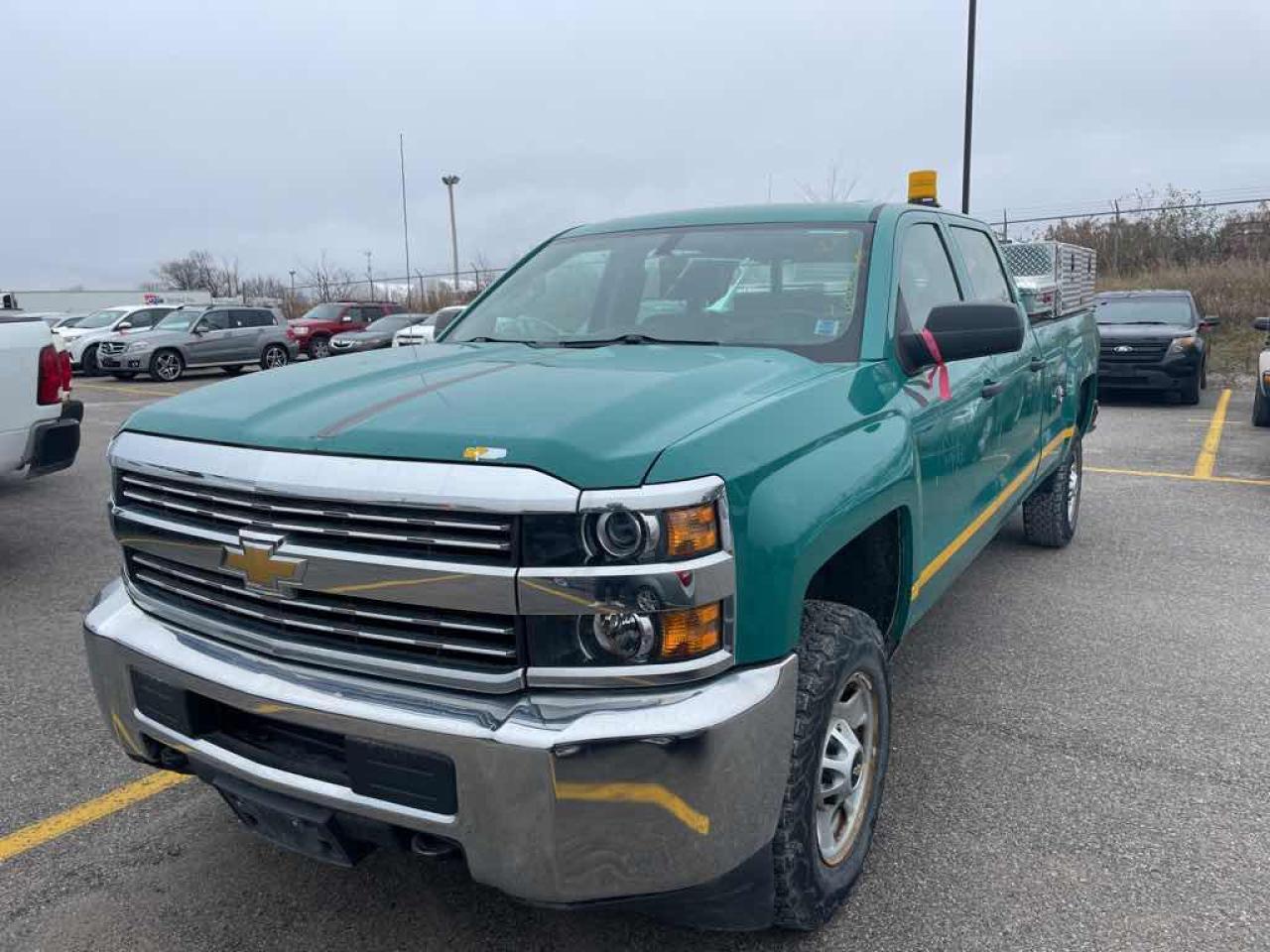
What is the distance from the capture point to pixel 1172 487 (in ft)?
25.6

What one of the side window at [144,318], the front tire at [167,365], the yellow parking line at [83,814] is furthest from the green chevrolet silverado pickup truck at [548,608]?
the side window at [144,318]

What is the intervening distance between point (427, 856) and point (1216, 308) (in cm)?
2194

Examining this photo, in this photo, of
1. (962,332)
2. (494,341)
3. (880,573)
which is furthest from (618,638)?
(494,341)

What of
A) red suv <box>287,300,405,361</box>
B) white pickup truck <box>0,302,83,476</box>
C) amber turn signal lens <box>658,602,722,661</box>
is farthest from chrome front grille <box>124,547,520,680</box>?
red suv <box>287,300,405,361</box>

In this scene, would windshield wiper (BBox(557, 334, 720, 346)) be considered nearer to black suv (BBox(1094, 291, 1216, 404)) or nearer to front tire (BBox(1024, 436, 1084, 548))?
front tire (BBox(1024, 436, 1084, 548))

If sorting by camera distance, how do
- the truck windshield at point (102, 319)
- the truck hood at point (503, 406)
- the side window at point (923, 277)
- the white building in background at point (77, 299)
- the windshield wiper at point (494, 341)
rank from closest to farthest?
the truck hood at point (503, 406), the side window at point (923, 277), the windshield wiper at point (494, 341), the truck windshield at point (102, 319), the white building in background at point (77, 299)

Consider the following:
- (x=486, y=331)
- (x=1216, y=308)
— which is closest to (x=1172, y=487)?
(x=486, y=331)

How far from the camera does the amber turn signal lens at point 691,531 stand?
6.19 feet

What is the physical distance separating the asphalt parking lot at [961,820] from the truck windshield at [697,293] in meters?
1.48

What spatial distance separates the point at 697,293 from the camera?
332 cm

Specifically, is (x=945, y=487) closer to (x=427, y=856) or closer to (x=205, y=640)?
(x=427, y=856)

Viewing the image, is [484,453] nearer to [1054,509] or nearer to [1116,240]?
[1054,509]

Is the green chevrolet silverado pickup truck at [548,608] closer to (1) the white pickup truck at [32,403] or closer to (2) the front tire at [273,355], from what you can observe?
(1) the white pickup truck at [32,403]

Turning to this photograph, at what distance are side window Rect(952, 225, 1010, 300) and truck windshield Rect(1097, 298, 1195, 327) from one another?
1027 centimetres
